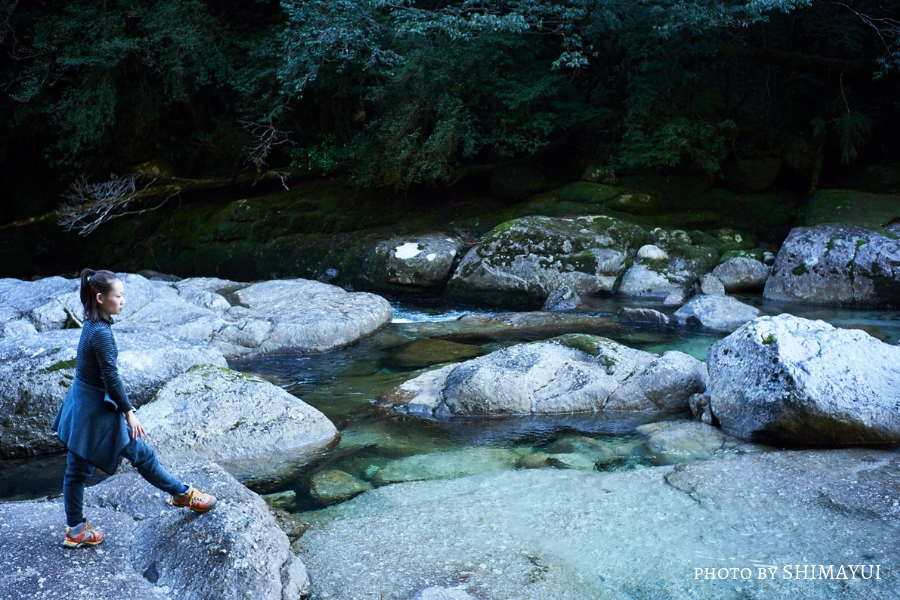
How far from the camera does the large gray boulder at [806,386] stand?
15.5ft

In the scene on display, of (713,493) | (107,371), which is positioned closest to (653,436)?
(713,493)

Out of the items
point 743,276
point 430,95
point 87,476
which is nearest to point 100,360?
point 87,476

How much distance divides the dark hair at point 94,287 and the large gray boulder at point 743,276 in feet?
32.5

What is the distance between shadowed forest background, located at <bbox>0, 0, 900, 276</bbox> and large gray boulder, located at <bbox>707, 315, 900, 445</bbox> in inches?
310

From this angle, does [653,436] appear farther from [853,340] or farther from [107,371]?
[107,371]

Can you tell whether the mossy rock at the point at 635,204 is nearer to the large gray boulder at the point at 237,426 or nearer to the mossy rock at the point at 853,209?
the mossy rock at the point at 853,209

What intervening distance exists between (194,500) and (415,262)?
8.98 m

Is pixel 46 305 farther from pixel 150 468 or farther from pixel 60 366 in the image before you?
pixel 150 468

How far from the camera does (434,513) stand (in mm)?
4023

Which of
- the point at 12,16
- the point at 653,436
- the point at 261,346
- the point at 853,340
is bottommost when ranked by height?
the point at 261,346

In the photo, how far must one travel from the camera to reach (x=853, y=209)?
11.8 meters

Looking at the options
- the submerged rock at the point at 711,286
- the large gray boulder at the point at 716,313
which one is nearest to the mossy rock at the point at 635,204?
the submerged rock at the point at 711,286

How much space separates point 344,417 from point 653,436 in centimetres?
267

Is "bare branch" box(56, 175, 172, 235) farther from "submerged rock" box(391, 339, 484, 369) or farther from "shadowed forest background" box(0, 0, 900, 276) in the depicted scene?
"submerged rock" box(391, 339, 484, 369)
